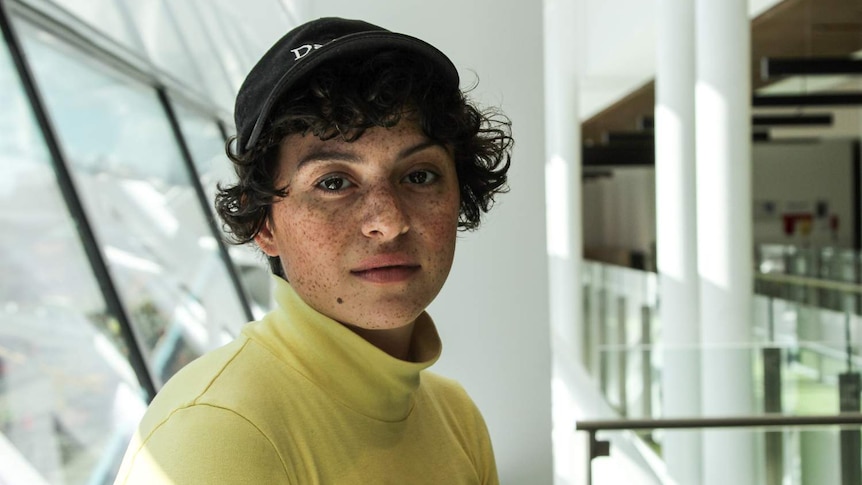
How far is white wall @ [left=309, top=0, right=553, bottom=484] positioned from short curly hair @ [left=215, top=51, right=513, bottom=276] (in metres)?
1.07

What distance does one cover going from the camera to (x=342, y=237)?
0.92 m

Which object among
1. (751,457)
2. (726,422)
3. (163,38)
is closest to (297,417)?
(726,422)

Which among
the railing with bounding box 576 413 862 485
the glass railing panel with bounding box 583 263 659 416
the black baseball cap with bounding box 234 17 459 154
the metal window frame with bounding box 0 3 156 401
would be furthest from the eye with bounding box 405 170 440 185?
the glass railing panel with bounding box 583 263 659 416

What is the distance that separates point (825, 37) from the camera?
932cm

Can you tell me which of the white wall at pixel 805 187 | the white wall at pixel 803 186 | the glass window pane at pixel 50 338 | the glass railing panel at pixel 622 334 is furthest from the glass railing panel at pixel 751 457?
the white wall at pixel 805 187

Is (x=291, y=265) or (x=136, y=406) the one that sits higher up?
(x=291, y=265)

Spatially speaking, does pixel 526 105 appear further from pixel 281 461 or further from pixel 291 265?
pixel 281 461

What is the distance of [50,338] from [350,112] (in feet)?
12.1

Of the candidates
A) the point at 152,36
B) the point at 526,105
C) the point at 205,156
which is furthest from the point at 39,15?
the point at 205,156

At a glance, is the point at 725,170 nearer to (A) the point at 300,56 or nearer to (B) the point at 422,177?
(B) the point at 422,177

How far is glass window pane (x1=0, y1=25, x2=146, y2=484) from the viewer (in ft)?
12.5

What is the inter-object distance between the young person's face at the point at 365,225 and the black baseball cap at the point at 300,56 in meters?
0.05

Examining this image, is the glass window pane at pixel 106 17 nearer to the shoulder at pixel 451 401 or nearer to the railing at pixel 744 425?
the railing at pixel 744 425

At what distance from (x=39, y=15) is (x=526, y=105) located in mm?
2417
